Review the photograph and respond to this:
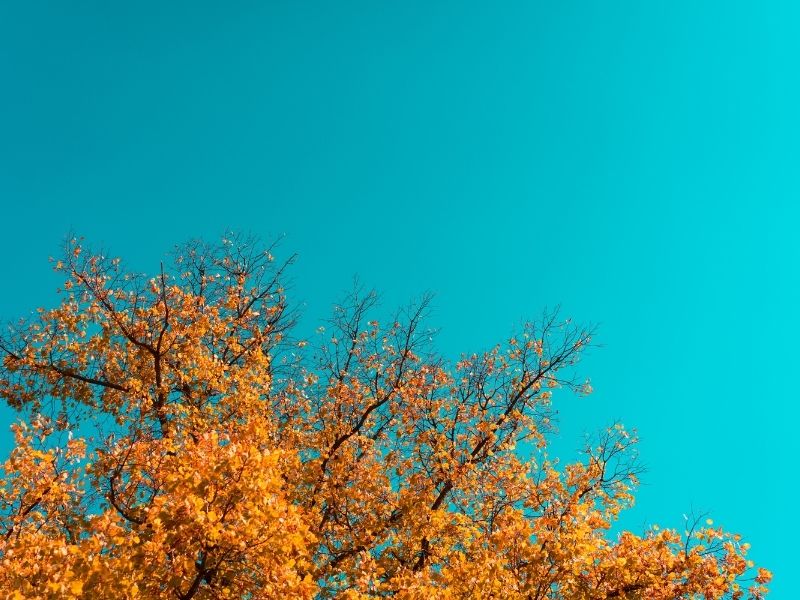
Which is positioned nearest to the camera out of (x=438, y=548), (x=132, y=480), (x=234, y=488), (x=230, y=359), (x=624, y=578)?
(x=234, y=488)

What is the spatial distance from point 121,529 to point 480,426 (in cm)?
1222

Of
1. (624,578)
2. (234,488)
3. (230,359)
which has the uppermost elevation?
(230,359)

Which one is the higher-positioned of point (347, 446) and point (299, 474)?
point (347, 446)

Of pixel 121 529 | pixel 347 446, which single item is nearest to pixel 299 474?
pixel 347 446

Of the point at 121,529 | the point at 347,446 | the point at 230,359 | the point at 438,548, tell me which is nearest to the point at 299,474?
the point at 347,446

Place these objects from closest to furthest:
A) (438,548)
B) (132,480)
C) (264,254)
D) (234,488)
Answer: (234,488) < (132,480) < (438,548) < (264,254)

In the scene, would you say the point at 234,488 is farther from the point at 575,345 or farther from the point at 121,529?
the point at 575,345

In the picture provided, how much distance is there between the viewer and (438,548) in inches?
654

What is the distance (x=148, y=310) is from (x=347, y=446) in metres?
7.59

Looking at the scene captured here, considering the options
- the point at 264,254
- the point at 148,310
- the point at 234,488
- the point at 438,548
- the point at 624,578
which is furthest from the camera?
A: the point at 264,254

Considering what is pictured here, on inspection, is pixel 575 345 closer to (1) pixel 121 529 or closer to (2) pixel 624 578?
(2) pixel 624 578

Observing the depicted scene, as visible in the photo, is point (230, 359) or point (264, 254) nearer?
point (230, 359)

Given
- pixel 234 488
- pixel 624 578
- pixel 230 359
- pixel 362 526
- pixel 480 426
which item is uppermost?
pixel 230 359

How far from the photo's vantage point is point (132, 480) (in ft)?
50.7
